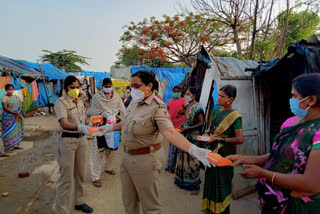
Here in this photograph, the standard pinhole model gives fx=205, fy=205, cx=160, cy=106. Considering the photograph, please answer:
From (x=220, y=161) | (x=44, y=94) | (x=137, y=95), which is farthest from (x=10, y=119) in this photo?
(x=44, y=94)

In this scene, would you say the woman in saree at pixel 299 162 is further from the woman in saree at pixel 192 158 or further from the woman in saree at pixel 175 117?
the woman in saree at pixel 175 117

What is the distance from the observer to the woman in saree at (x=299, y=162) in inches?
46.7

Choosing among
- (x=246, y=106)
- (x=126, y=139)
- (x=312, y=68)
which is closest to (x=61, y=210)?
(x=126, y=139)

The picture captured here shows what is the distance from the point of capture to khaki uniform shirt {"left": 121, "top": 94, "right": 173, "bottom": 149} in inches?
74.9

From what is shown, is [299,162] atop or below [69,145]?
atop

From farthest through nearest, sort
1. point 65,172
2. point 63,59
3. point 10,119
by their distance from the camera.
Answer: point 63,59, point 10,119, point 65,172

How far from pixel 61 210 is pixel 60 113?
4.10ft

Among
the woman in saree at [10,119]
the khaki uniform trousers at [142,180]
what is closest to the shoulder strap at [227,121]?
the khaki uniform trousers at [142,180]

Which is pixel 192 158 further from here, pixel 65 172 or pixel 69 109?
pixel 69 109

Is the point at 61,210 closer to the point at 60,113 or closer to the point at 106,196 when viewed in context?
the point at 106,196

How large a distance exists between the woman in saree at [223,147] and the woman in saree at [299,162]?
106cm

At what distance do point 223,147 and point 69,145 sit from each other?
2.00 metres

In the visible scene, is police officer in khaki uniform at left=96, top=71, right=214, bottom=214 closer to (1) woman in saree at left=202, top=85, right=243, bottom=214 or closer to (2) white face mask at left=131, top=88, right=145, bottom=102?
(2) white face mask at left=131, top=88, right=145, bottom=102

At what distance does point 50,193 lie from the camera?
3584 mm
